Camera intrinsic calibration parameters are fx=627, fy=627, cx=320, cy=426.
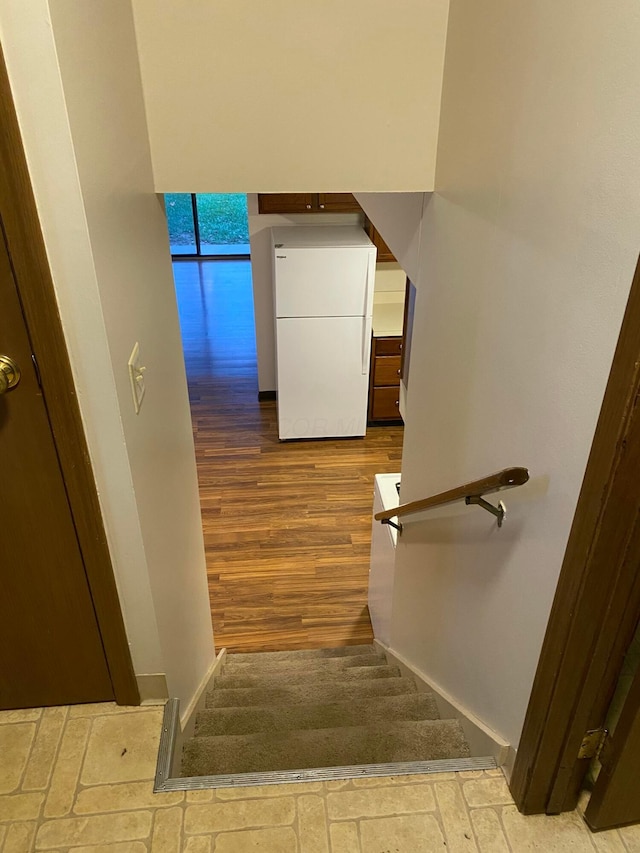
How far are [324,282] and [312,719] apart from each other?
303cm

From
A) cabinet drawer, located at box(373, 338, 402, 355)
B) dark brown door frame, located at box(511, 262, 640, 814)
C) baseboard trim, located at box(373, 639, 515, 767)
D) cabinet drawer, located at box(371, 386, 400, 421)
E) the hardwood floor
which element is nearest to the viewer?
dark brown door frame, located at box(511, 262, 640, 814)

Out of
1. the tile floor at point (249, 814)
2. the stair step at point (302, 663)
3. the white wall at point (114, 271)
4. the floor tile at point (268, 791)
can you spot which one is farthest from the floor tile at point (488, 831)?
the stair step at point (302, 663)

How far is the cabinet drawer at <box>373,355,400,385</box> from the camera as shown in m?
5.14

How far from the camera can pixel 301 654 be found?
3389 millimetres

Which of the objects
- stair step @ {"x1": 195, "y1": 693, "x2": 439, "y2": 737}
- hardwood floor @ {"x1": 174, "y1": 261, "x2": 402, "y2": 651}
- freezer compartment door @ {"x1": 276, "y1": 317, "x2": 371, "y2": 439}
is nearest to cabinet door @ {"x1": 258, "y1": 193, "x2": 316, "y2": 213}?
freezer compartment door @ {"x1": 276, "y1": 317, "x2": 371, "y2": 439}

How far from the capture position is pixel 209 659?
9.12ft

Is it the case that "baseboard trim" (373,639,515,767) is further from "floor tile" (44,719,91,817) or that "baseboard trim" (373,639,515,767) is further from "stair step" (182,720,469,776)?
"floor tile" (44,719,91,817)

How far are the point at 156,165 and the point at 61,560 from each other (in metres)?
1.12

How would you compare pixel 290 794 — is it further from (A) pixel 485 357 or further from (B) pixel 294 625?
(B) pixel 294 625

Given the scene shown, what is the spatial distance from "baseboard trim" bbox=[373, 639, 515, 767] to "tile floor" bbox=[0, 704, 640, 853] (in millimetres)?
63

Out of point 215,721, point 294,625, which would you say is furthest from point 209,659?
point 294,625

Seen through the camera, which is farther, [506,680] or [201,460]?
[201,460]

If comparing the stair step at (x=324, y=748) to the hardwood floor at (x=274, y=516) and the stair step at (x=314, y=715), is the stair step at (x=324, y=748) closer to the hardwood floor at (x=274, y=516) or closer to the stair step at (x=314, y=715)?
the stair step at (x=314, y=715)

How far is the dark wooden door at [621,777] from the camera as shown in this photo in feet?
4.10
